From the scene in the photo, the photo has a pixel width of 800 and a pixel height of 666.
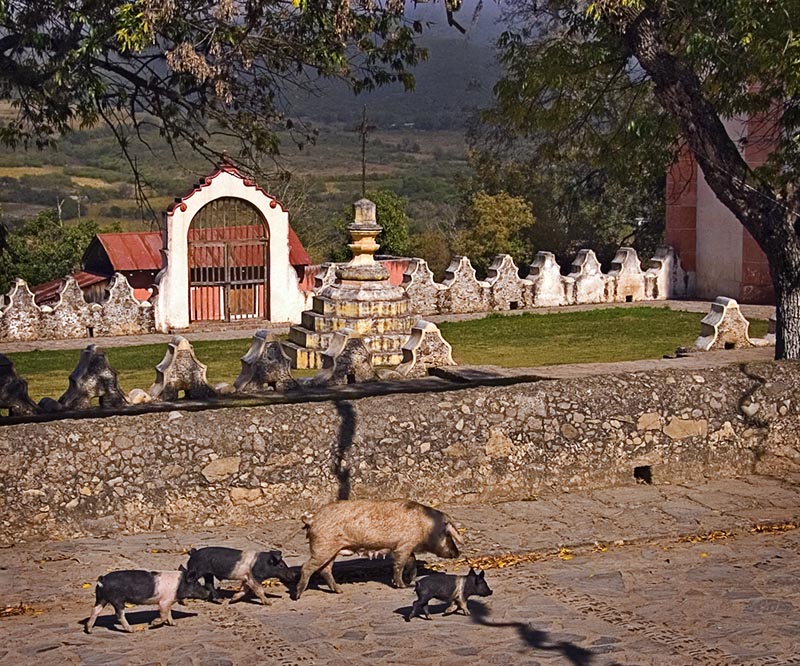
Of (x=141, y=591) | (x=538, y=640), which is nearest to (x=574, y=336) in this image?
(x=538, y=640)

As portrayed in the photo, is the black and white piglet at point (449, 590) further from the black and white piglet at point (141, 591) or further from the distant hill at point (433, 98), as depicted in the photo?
the distant hill at point (433, 98)

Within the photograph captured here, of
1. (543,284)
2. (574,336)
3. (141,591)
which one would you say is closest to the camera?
(141,591)

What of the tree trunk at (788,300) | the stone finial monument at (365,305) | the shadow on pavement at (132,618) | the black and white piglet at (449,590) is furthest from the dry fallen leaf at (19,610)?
the stone finial monument at (365,305)

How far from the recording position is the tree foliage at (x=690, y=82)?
42.9ft

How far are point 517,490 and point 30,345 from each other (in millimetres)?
17515

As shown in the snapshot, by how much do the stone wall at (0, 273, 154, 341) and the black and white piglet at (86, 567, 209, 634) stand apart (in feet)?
64.9

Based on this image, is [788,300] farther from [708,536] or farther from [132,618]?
[132,618]

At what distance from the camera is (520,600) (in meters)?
8.61

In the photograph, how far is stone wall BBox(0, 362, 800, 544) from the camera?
9586 mm

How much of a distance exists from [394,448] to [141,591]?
10.3 feet

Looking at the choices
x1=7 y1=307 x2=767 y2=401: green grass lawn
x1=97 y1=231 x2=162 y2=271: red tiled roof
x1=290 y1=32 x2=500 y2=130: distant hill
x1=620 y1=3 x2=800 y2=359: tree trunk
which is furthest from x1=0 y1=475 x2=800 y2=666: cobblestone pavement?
x1=290 y1=32 x2=500 y2=130: distant hill

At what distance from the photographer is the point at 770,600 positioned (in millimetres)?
8586

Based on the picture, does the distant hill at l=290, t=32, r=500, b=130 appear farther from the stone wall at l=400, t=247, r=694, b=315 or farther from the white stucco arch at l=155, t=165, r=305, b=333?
the white stucco arch at l=155, t=165, r=305, b=333

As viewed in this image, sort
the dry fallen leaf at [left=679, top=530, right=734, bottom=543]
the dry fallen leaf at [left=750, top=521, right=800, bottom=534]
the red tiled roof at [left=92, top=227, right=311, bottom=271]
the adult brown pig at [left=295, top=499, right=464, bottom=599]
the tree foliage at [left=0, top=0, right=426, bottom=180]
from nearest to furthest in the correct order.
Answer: the adult brown pig at [left=295, top=499, right=464, bottom=599] < the dry fallen leaf at [left=679, top=530, right=734, bottom=543] < the dry fallen leaf at [left=750, top=521, right=800, bottom=534] < the tree foliage at [left=0, top=0, right=426, bottom=180] < the red tiled roof at [left=92, top=227, right=311, bottom=271]
